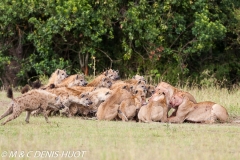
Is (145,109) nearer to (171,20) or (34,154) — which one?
(34,154)

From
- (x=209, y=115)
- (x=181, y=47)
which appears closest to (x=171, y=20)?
(x=181, y=47)

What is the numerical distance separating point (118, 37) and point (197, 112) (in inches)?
480

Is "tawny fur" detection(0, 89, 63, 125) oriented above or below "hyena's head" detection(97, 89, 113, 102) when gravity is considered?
above

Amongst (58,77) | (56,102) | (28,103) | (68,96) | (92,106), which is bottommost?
(92,106)

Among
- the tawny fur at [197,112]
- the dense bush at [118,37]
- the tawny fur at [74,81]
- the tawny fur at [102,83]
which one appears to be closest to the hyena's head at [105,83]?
the tawny fur at [102,83]

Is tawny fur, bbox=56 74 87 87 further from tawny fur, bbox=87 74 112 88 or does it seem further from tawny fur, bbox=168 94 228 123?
tawny fur, bbox=168 94 228 123

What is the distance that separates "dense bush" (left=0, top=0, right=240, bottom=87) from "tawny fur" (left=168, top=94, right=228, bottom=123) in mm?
8639

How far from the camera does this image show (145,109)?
13.6 metres

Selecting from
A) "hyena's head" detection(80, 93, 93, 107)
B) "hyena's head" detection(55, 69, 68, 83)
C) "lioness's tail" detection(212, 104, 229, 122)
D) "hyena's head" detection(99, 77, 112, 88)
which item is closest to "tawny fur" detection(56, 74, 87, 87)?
"hyena's head" detection(99, 77, 112, 88)

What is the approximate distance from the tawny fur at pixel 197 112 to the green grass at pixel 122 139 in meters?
0.63

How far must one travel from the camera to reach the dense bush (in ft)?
77.8

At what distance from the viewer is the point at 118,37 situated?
26.0 meters

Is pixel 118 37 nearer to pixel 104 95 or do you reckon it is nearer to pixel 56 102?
pixel 104 95

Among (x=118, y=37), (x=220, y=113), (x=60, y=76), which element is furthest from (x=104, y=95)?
(x=118, y=37)
